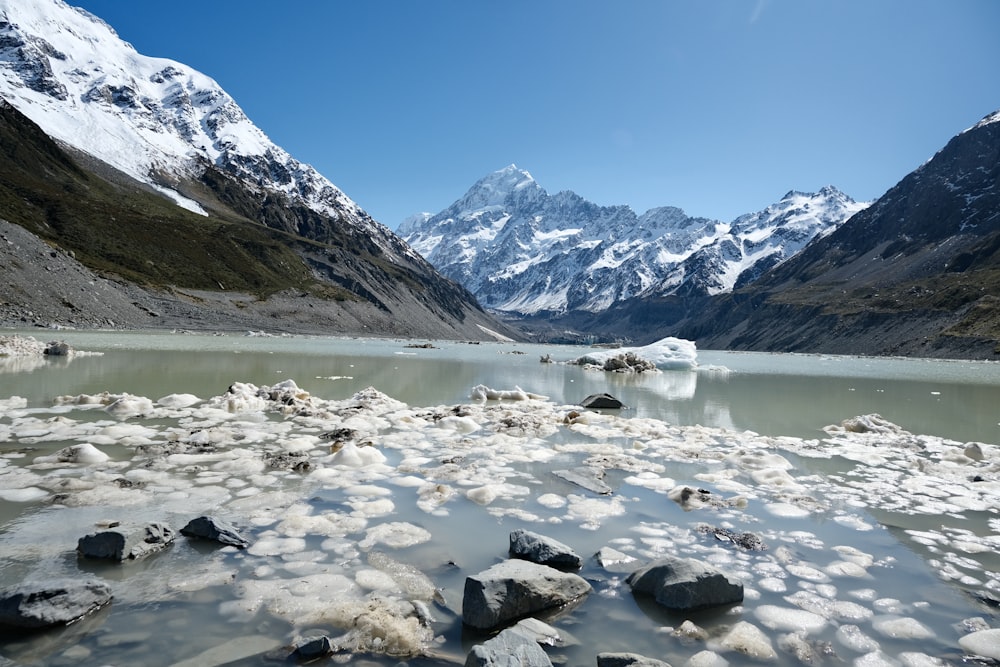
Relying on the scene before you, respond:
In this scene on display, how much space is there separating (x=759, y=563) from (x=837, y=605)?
3.30ft

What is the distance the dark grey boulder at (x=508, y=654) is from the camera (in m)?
3.81

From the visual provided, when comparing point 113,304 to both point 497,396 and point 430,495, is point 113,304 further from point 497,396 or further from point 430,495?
point 430,495

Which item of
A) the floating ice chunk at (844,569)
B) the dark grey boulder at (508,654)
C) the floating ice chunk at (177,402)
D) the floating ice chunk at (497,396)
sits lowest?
the floating ice chunk at (497,396)

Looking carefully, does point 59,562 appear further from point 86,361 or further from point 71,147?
point 71,147

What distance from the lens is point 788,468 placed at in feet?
35.5

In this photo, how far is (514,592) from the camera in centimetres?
482

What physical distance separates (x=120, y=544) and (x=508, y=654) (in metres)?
4.23

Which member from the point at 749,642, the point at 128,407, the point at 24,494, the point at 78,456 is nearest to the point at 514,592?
the point at 749,642

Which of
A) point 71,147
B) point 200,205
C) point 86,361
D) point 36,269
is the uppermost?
point 71,147

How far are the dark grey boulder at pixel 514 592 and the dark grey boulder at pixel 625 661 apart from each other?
95cm

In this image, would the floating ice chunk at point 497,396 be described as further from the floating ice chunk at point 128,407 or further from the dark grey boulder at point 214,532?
the dark grey boulder at point 214,532

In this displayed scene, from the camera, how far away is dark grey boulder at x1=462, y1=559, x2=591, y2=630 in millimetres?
4613

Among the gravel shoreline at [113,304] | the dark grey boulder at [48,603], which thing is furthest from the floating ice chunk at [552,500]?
the gravel shoreline at [113,304]

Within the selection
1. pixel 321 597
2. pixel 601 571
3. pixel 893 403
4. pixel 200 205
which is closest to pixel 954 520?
pixel 601 571
